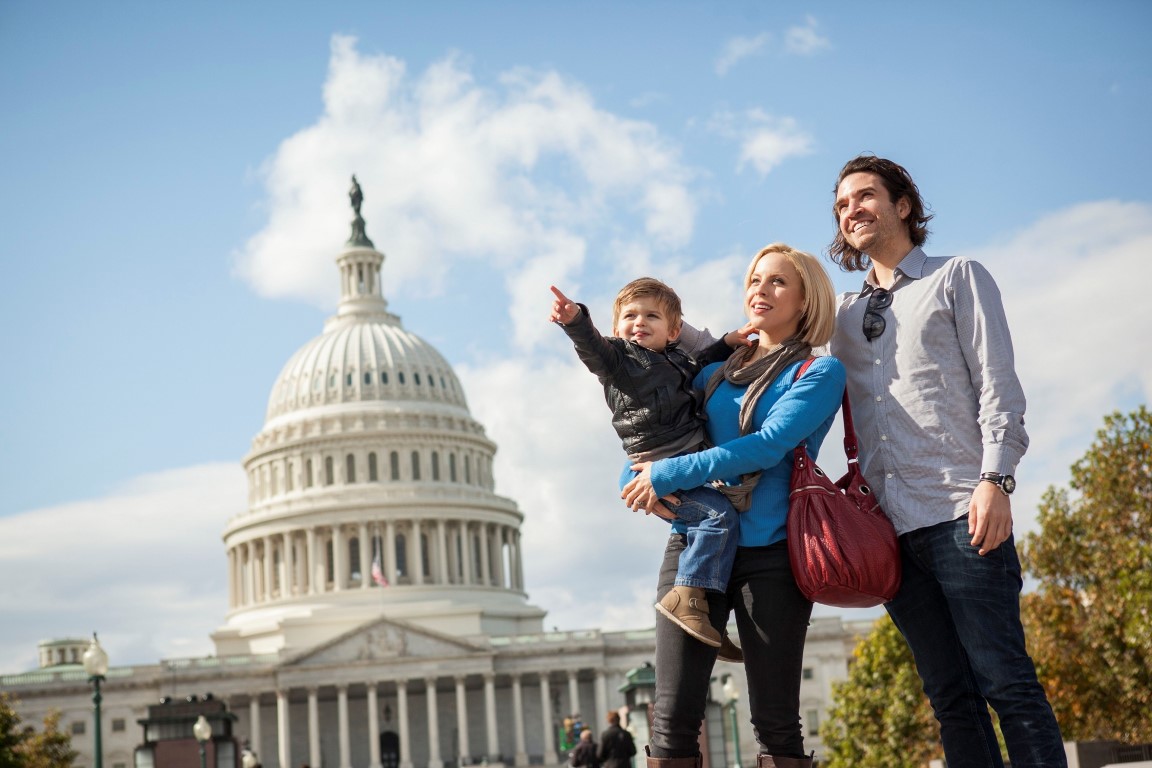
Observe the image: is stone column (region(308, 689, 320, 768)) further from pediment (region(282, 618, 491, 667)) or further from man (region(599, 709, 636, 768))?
man (region(599, 709, 636, 768))

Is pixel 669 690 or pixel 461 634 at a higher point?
pixel 461 634

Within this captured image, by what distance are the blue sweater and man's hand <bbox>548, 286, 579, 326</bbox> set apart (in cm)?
74

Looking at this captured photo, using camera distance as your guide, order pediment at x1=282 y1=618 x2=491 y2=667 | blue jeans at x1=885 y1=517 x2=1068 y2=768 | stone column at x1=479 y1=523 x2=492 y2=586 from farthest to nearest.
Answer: stone column at x1=479 y1=523 x2=492 y2=586, pediment at x1=282 y1=618 x2=491 y2=667, blue jeans at x1=885 y1=517 x2=1068 y2=768

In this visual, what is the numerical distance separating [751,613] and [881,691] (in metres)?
43.5

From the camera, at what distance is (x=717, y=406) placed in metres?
6.94

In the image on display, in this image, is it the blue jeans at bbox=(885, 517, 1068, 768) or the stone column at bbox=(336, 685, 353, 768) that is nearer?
the blue jeans at bbox=(885, 517, 1068, 768)

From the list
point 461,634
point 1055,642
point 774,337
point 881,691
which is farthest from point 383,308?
point 774,337

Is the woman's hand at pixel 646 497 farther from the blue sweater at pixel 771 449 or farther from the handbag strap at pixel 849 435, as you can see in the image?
the handbag strap at pixel 849 435

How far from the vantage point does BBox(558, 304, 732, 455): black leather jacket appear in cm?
671

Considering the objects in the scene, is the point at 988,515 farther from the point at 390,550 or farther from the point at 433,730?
the point at 390,550

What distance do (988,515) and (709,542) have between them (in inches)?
45.3

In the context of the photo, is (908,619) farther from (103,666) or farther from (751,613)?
(103,666)

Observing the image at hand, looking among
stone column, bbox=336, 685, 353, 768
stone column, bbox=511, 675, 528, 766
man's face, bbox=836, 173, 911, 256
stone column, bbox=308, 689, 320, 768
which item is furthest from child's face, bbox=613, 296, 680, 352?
stone column, bbox=308, 689, 320, 768

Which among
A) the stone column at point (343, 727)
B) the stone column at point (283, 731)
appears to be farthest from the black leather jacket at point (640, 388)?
the stone column at point (283, 731)
